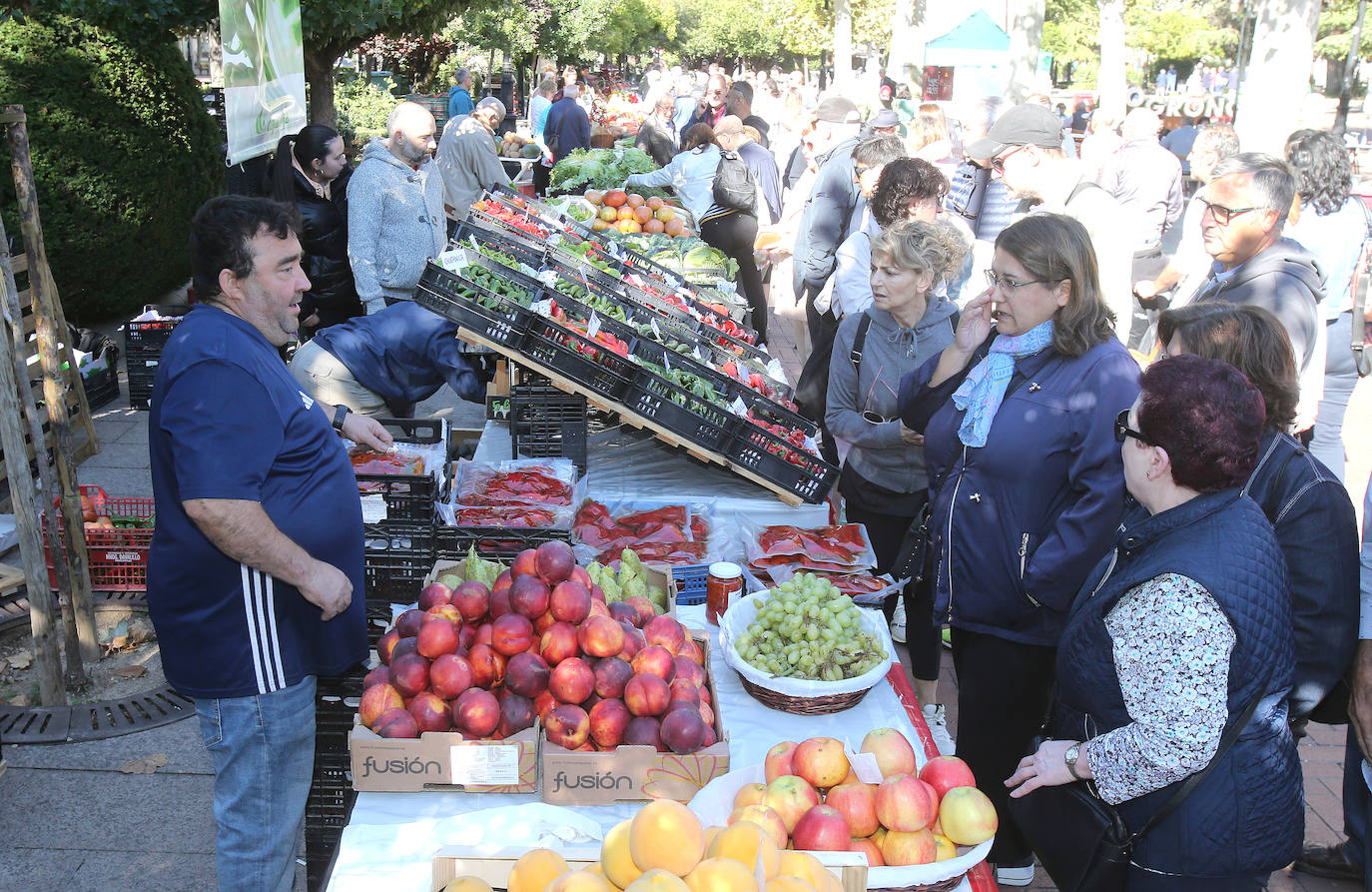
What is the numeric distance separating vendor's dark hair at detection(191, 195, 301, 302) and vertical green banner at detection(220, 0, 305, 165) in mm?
2195

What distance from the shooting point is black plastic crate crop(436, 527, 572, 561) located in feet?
11.1

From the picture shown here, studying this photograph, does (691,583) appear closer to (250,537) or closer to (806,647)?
(806,647)

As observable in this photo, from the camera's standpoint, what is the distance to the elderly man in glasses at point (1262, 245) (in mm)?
3867

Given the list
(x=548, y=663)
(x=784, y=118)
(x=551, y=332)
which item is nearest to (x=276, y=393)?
(x=548, y=663)

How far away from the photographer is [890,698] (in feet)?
9.56

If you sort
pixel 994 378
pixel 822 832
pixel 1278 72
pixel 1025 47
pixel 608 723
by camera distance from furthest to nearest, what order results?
pixel 1025 47 < pixel 1278 72 < pixel 994 378 < pixel 608 723 < pixel 822 832

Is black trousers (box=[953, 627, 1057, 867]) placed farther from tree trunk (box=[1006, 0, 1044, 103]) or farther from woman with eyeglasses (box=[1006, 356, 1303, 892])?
tree trunk (box=[1006, 0, 1044, 103])

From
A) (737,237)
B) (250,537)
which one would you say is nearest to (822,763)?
(250,537)

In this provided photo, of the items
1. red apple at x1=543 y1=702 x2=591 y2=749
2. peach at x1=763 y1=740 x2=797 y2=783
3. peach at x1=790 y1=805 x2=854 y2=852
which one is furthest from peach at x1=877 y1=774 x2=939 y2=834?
red apple at x1=543 y1=702 x2=591 y2=749

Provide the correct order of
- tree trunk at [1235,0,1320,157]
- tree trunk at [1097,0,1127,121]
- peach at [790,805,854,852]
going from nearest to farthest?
peach at [790,805,854,852] < tree trunk at [1235,0,1320,157] < tree trunk at [1097,0,1127,121]

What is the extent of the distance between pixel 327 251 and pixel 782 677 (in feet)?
15.1

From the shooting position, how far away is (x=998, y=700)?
3264mm

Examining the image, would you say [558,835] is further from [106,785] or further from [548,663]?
[106,785]

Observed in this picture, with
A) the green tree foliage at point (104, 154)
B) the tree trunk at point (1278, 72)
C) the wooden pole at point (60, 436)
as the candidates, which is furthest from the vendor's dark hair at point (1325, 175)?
the green tree foliage at point (104, 154)
